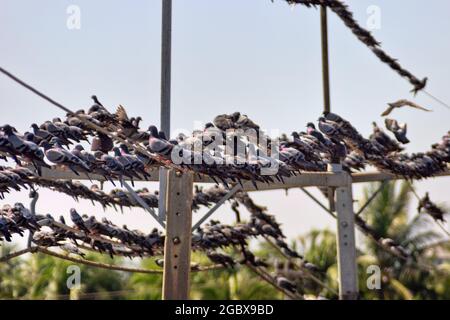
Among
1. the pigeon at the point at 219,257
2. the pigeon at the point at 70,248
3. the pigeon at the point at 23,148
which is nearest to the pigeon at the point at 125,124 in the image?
the pigeon at the point at 23,148

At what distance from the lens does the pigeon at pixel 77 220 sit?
12.2 metres

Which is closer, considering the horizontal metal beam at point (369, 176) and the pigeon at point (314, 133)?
the pigeon at point (314, 133)

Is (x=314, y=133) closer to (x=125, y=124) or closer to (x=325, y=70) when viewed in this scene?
(x=125, y=124)

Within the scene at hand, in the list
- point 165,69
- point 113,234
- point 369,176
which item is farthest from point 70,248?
point 369,176

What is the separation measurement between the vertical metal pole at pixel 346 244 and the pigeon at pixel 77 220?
5.64 m

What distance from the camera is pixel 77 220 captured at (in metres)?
12.4

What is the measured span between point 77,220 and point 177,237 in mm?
2115

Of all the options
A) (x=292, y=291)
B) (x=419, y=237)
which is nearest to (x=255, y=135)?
(x=292, y=291)

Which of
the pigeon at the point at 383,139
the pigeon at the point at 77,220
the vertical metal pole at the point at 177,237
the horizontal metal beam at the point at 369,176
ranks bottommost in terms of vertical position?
the vertical metal pole at the point at 177,237

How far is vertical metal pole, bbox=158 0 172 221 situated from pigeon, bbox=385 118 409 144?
15.2ft

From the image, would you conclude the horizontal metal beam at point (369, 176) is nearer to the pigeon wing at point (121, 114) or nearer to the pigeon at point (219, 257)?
the pigeon at point (219, 257)

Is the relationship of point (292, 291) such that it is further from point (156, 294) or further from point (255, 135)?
point (156, 294)

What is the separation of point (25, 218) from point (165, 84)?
277 cm

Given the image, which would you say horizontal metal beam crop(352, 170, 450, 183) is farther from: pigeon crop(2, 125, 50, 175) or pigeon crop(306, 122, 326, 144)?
pigeon crop(2, 125, 50, 175)
